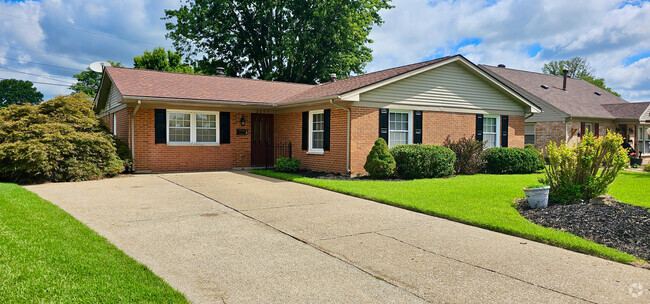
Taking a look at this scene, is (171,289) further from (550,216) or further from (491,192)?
(491,192)

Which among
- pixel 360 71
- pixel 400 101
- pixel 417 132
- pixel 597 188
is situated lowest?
pixel 597 188

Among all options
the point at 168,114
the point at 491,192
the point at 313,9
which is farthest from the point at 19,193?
the point at 313,9

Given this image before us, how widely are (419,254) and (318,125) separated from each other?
10356mm

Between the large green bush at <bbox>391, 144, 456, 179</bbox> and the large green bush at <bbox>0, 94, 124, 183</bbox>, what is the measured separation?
29.9 ft

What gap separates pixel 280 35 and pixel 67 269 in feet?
94.3

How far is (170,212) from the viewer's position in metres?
7.73

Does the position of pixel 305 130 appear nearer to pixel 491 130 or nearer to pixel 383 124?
pixel 383 124

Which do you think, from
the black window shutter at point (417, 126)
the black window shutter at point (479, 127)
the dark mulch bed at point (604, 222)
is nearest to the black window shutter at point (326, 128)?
the black window shutter at point (417, 126)

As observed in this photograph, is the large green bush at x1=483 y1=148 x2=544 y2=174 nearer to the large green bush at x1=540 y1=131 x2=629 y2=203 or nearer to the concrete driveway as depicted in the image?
the large green bush at x1=540 y1=131 x2=629 y2=203

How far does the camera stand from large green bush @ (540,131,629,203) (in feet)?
26.2

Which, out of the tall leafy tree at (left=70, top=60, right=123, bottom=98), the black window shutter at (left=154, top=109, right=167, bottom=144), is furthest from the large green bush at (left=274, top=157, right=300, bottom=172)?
the tall leafy tree at (left=70, top=60, right=123, bottom=98)

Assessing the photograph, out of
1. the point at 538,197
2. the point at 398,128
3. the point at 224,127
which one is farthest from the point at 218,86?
the point at 538,197

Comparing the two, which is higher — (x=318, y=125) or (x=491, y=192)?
(x=318, y=125)

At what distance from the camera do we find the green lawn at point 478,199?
5922 mm
